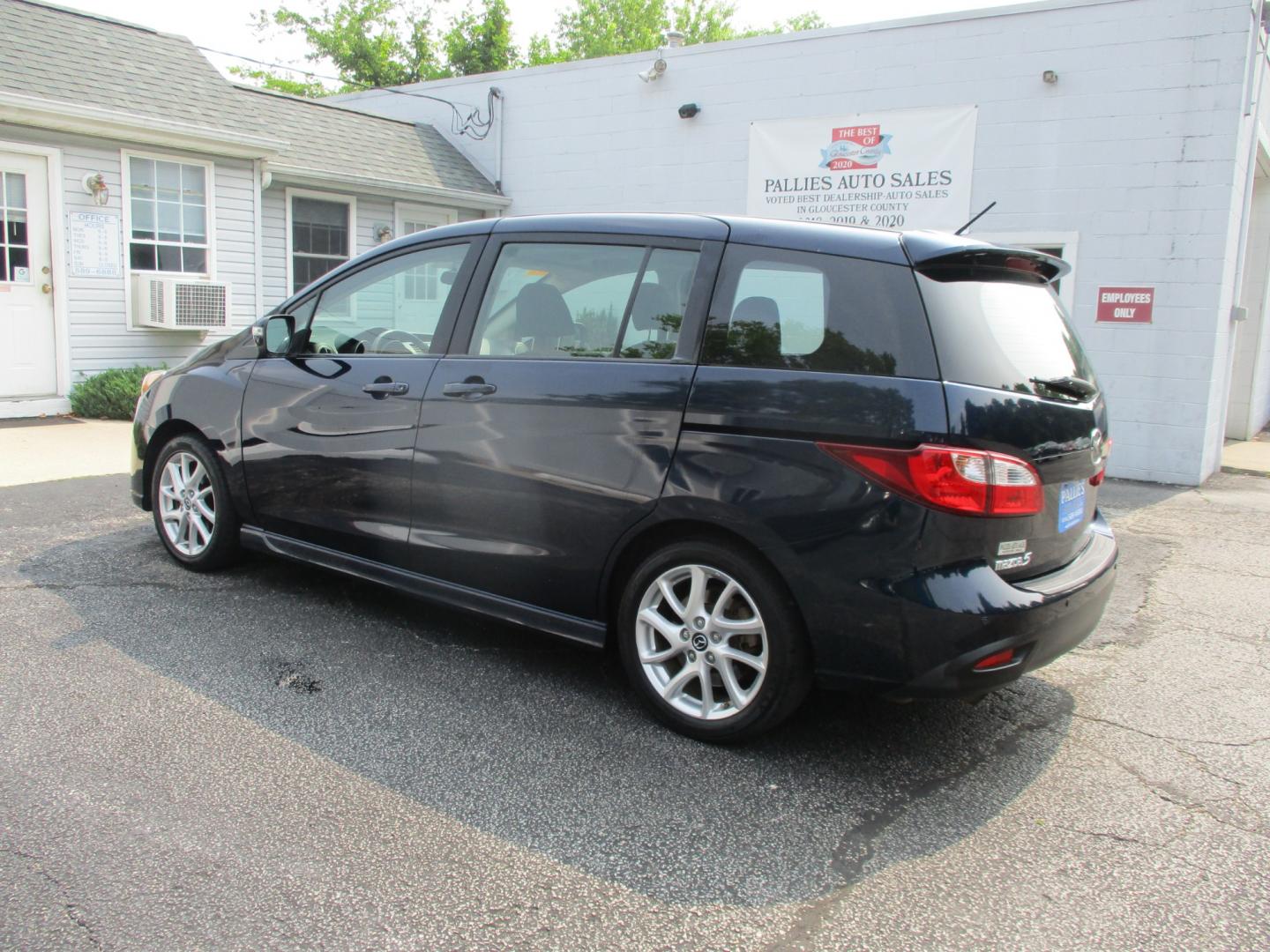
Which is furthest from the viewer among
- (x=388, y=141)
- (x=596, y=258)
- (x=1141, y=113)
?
(x=388, y=141)

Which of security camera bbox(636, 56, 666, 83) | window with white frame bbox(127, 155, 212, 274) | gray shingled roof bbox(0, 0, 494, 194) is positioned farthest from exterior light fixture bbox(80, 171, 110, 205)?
security camera bbox(636, 56, 666, 83)

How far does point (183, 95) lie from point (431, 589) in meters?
9.83

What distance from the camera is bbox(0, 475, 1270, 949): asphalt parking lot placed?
245cm

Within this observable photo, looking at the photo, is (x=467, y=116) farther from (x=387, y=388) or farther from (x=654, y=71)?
(x=387, y=388)

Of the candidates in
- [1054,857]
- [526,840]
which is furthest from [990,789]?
[526,840]

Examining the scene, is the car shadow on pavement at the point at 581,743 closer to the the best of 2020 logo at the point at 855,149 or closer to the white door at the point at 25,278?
the white door at the point at 25,278

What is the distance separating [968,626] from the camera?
2.94 m

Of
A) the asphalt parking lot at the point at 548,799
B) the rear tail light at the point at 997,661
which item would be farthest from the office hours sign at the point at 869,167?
the rear tail light at the point at 997,661

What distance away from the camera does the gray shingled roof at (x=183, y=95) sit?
1033 centimetres

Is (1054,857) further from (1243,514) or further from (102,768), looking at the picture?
(1243,514)

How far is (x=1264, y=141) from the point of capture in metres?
10.7

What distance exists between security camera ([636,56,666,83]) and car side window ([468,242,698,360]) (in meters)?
9.65

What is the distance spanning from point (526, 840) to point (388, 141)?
13.5m

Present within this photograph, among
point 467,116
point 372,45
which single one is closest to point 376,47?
point 372,45
